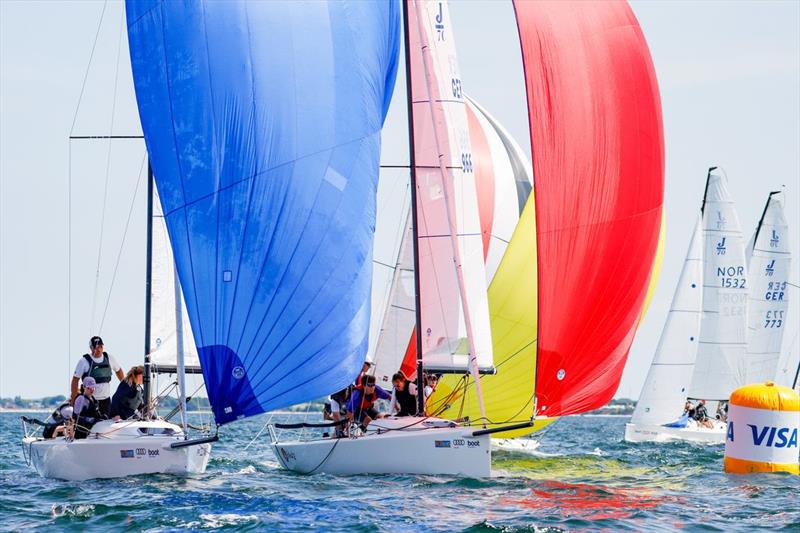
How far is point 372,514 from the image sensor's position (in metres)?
16.2

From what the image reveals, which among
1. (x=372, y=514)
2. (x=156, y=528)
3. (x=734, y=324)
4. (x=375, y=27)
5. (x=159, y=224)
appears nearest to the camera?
(x=156, y=528)

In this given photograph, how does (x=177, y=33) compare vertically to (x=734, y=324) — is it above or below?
above

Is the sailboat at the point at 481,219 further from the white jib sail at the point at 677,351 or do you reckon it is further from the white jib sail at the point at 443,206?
the white jib sail at the point at 677,351

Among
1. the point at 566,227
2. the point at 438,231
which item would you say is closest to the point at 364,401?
the point at 438,231

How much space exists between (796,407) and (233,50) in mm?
9688

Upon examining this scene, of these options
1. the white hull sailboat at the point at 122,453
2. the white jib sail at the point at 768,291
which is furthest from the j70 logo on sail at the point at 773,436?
the white jib sail at the point at 768,291

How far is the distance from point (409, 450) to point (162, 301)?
5128 millimetres

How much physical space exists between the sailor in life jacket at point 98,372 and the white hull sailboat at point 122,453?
0.47 meters

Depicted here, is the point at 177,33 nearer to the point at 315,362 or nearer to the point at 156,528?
the point at 315,362

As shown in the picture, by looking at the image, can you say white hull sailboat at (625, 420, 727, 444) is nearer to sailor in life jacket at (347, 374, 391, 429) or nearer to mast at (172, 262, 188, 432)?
sailor in life jacket at (347, 374, 391, 429)

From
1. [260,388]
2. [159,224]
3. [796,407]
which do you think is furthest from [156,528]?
[796,407]

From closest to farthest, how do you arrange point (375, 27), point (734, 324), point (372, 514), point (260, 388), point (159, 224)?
1. point (372, 514)
2. point (260, 388)
3. point (375, 27)
4. point (159, 224)
5. point (734, 324)

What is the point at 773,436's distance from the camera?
20.4 meters

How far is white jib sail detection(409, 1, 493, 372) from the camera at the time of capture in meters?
Result: 21.8
